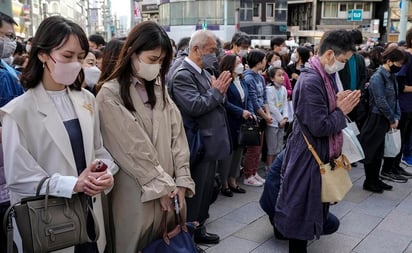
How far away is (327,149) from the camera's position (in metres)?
3.19

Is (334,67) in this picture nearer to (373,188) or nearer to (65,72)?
(65,72)

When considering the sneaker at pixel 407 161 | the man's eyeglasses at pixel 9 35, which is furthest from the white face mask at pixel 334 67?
the sneaker at pixel 407 161

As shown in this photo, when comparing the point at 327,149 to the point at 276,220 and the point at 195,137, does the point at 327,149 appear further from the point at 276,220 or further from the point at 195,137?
the point at 195,137

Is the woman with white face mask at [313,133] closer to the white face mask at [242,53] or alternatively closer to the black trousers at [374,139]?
the black trousers at [374,139]

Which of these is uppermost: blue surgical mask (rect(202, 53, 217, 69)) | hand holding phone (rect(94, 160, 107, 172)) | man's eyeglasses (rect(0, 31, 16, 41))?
man's eyeglasses (rect(0, 31, 16, 41))

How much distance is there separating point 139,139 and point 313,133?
4.74 ft

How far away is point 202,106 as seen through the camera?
134 inches

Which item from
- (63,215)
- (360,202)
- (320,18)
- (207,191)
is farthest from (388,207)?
(320,18)

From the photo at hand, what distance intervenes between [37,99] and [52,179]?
0.43 m

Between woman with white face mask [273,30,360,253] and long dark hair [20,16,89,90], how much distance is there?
180 cm

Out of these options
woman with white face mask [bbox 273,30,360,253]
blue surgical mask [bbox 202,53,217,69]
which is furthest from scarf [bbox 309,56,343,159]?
blue surgical mask [bbox 202,53,217,69]

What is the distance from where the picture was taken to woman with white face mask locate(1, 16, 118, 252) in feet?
6.43

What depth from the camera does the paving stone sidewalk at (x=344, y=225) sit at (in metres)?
3.77

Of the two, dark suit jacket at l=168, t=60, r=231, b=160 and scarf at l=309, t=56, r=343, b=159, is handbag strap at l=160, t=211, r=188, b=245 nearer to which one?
dark suit jacket at l=168, t=60, r=231, b=160
